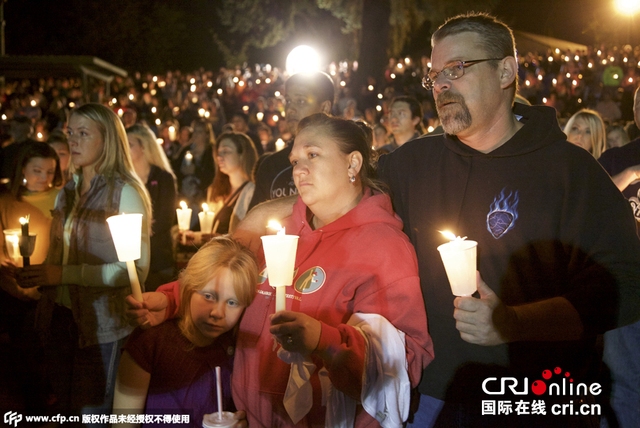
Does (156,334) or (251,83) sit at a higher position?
(251,83)

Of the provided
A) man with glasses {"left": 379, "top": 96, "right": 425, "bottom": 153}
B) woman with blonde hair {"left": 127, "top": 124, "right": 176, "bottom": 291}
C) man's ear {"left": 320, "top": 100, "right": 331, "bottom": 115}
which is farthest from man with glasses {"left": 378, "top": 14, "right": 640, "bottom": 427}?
man with glasses {"left": 379, "top": 96, "right": 425, "bottom": 153}

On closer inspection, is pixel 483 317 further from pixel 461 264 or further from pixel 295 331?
pixel 295 331

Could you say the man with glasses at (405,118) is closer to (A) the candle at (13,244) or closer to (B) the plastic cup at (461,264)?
(A) the candle at (13,244)

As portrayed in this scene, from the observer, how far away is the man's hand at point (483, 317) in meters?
1.67

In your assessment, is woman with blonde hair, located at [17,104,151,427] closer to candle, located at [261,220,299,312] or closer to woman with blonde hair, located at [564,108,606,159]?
candle, located at [261,220,299,312]

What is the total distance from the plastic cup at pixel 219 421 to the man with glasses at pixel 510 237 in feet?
2.82

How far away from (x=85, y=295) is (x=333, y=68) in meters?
18.0

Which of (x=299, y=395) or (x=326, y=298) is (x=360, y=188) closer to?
(x=326, y=298)

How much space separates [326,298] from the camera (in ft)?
6.45

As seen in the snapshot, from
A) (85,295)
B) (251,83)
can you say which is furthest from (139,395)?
(251,83)

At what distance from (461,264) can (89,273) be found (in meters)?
2.23

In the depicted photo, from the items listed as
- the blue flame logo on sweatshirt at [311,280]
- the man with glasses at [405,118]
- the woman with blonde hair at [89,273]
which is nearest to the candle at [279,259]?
the blue flame logo on sweatshirt at [311,280]

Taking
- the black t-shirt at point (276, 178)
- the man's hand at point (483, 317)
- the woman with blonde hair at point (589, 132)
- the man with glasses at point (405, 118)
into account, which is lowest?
the man's hand at point (483, 317)

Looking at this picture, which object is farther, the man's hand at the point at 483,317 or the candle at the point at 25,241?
the candle at the point at 25,241
